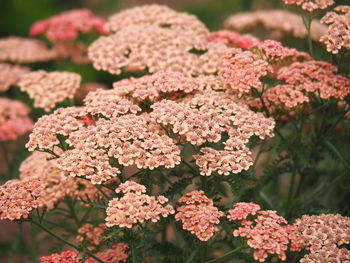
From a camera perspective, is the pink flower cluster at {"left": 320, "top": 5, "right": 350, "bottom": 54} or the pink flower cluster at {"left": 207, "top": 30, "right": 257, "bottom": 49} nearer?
the pink flower cluster at {"left": 320, "top": 5, "right": 350, "bottom": 54}

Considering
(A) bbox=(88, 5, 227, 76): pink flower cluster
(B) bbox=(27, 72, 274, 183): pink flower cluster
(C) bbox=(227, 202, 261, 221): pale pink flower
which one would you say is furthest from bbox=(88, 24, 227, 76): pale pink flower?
(C) bbox=(227, 202, 261, 221): pale pink flower

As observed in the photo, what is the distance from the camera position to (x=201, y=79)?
169 inches

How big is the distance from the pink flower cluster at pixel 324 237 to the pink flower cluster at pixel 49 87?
8.33ft

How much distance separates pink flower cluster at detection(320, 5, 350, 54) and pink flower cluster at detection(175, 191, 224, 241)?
1.64 m

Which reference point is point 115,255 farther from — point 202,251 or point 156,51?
point 156,51

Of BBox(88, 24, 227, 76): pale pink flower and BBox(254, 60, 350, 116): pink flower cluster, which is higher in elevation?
BBox(254, 60, 350, 116): pink flower cluster

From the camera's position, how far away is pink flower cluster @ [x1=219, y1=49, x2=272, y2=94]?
12.8 ft

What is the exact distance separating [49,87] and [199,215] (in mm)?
2342

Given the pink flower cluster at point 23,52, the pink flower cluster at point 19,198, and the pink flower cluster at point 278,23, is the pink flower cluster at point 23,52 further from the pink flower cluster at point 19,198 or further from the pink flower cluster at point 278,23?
the pink flower cluster at point 19,198

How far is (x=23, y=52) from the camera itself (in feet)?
20.9

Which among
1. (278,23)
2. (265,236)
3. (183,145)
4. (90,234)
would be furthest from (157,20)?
(265,236)

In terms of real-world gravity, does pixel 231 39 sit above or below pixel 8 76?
above

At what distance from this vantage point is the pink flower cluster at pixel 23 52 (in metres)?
6.28

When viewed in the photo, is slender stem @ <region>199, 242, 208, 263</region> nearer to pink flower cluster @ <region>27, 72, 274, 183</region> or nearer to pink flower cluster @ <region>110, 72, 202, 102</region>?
pink flower cluster @ <region>27, 72, 274, 183</region>
